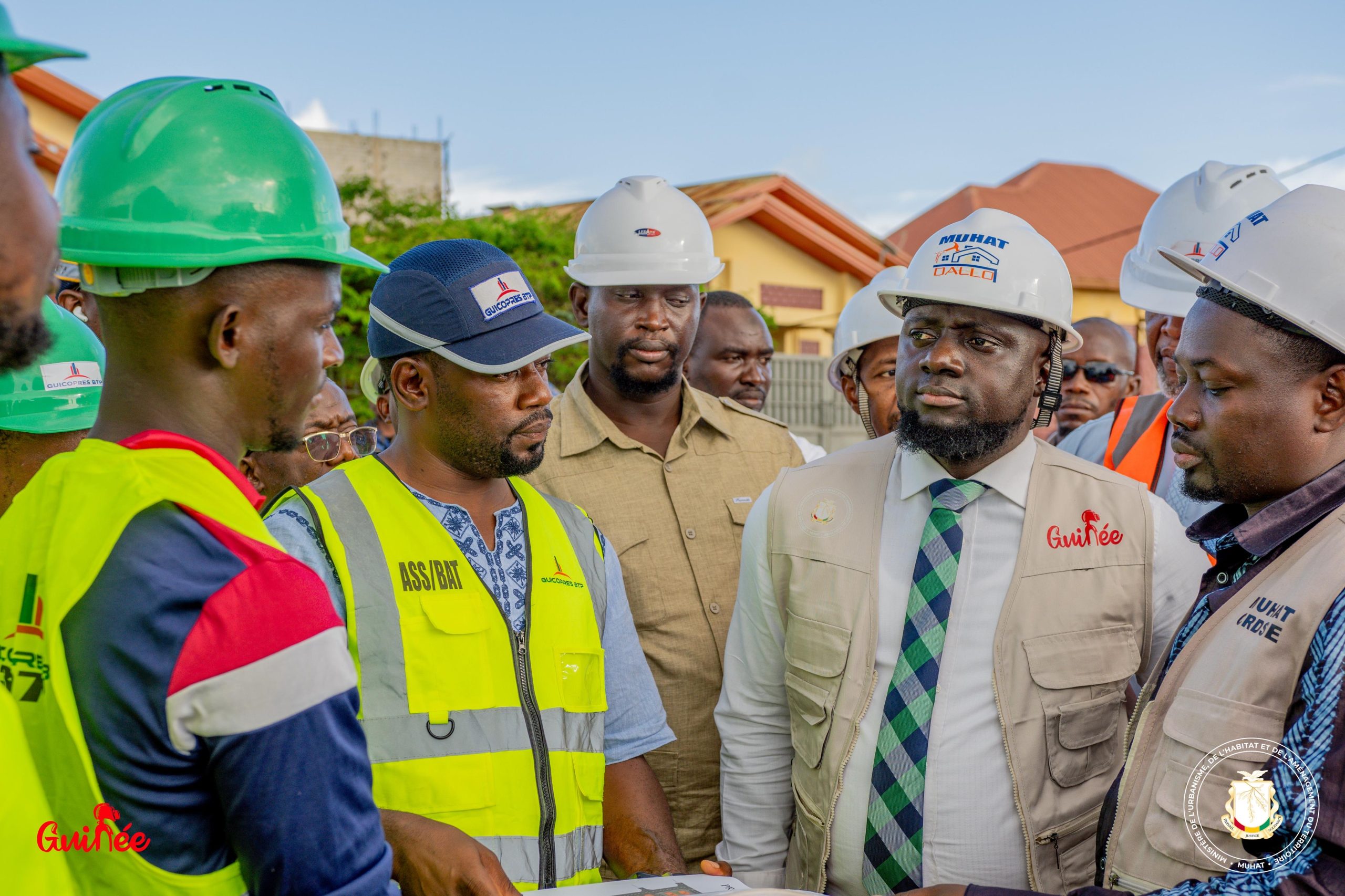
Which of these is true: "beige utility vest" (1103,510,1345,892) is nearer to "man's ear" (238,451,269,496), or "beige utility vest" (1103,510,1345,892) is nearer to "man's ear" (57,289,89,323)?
"man's ear" (238,451,269,496)

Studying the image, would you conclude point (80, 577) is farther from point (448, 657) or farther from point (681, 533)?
point (681, 533)

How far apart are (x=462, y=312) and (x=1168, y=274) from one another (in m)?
2.85

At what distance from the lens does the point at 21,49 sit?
48.2 inches

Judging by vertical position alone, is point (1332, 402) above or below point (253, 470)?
above

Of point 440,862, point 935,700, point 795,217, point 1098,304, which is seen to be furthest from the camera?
point 1098,304

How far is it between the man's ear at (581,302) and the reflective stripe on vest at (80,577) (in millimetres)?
2893

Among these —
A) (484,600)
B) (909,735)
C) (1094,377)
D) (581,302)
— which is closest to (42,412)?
(484,600)

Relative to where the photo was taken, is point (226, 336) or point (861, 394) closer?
point (226, 336)

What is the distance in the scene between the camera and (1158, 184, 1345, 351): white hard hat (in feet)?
6.44

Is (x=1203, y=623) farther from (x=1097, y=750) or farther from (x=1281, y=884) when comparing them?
(x=1097, y=750)

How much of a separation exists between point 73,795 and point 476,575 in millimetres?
1177

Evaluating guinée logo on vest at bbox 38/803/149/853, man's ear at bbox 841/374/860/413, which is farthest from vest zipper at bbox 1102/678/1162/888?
man's ear at bbox 841/374/860/413

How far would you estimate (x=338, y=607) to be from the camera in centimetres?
228
